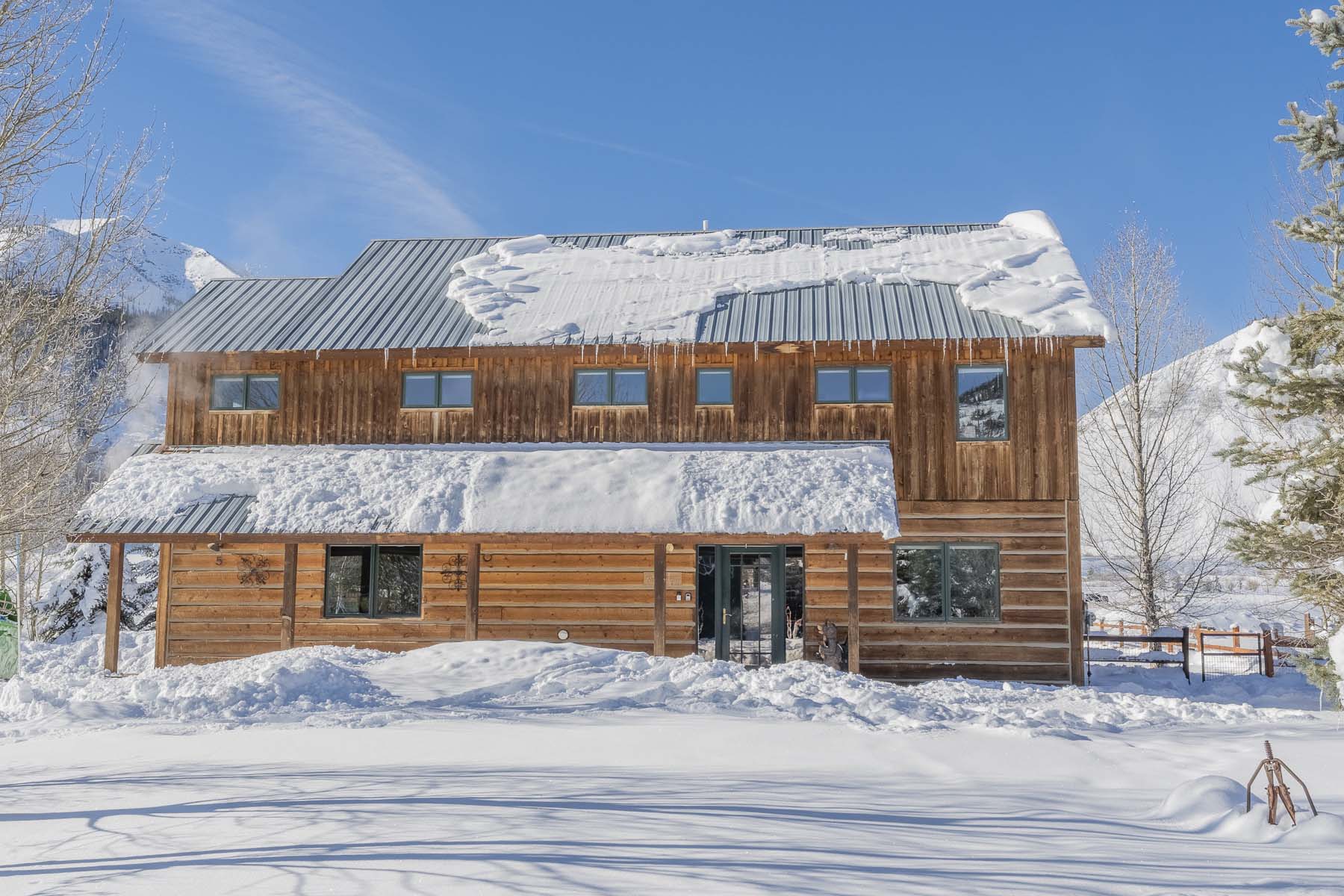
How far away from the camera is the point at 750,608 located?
1597 centimetres

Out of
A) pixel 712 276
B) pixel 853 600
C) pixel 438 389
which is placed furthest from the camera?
pixel 712 276

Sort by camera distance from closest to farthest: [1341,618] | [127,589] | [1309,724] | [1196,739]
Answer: [1196,739]
[1309,724]
[1341,618]
[127,589]

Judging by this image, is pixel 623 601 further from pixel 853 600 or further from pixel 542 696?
pixel 542 696

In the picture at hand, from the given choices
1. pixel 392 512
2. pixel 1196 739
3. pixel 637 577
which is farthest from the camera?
pixel 637 577

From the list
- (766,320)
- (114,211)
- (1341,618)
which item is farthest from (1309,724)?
(114,211)

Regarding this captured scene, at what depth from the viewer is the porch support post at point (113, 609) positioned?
15312mm

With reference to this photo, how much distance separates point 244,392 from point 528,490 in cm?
642

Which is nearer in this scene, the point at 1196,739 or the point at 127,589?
the point at 1196,739

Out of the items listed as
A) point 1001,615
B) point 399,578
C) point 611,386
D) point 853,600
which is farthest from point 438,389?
point 1001,615

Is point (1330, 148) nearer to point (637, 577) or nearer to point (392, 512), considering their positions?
point (637, 577)

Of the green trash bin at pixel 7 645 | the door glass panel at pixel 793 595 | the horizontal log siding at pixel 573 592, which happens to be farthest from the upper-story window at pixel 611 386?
the green trash bin at pixel 7 645

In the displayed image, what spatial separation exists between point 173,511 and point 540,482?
18.8 ft

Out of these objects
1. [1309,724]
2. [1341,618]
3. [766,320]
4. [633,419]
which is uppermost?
[766,320]

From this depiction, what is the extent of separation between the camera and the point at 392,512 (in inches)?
581
